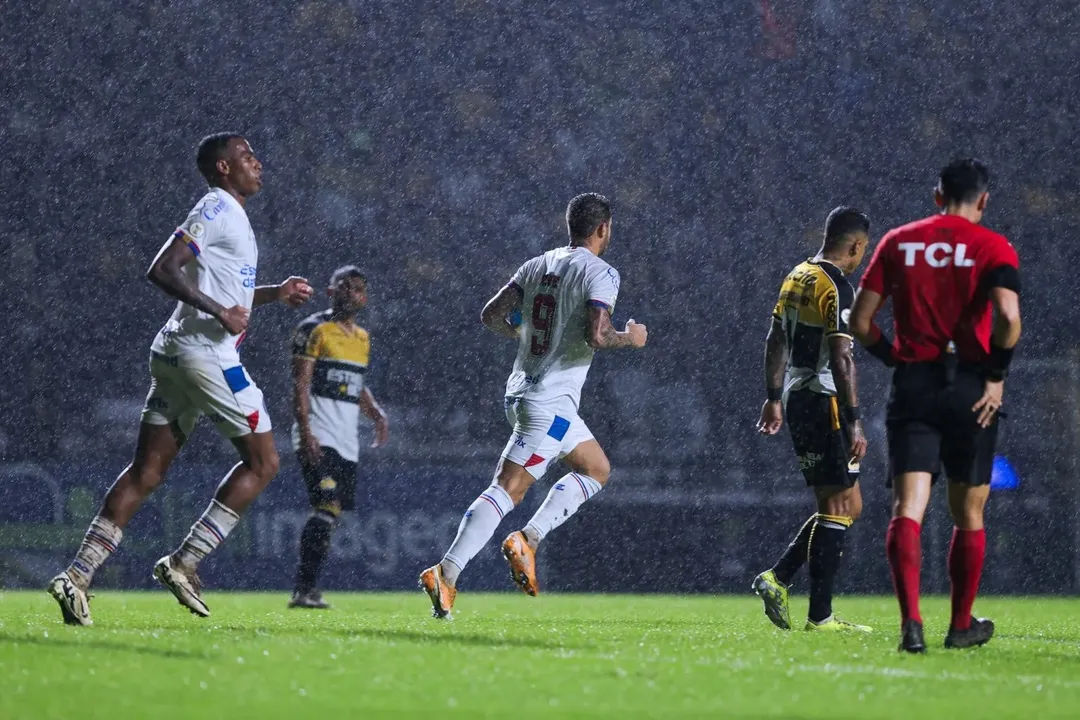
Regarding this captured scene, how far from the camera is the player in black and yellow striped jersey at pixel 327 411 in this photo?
941 centimetres

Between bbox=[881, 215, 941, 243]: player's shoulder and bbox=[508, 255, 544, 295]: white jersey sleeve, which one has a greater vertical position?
bbox=[881, 215, 941, 243]: player's shoulder

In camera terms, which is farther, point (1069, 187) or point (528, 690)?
point (1069, 187)

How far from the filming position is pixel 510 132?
23125mm

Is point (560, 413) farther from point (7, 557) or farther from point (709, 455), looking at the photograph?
point (709, 455)

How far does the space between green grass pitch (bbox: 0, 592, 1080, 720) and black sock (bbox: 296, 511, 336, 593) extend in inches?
61.1

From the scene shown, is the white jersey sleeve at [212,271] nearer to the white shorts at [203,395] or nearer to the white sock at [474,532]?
the white shorts at [203,395]

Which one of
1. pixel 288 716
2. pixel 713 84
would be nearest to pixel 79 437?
pixel 713 84

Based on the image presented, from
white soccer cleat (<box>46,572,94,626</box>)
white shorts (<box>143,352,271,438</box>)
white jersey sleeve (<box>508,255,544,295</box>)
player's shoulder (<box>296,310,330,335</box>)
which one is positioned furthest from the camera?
player's shoulder (<box>296,310,330,335</box>)

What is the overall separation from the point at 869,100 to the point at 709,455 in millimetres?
7699

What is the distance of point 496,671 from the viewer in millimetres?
4773

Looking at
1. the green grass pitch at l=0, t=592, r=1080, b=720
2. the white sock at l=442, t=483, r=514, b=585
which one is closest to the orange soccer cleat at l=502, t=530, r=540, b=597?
the white sock at l=442, t=483, r=514, b=585

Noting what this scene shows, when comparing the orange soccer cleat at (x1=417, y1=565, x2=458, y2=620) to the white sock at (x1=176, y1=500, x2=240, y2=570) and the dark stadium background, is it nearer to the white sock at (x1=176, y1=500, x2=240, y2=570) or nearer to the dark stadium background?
the white sock at (x1=176, y1=500, x2=240, y2=570)

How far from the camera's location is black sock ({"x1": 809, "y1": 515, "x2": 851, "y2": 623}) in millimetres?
7109

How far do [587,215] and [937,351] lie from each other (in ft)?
7.78
